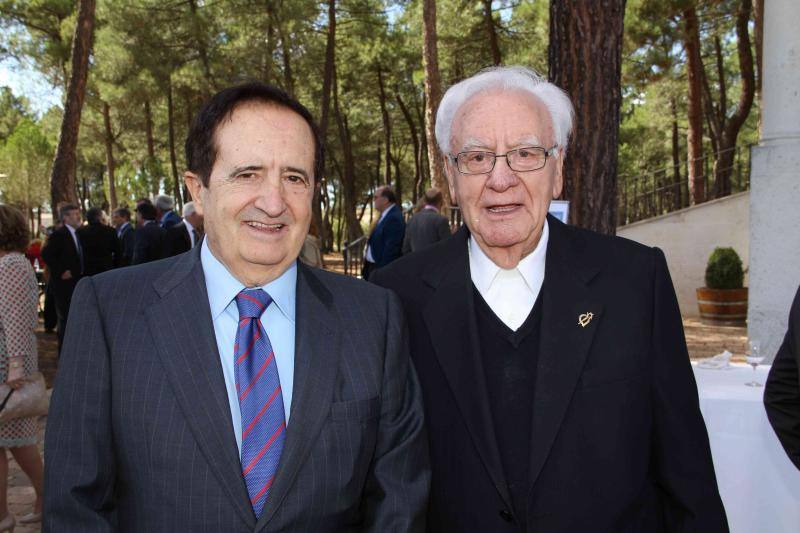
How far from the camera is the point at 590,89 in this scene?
4.86 m

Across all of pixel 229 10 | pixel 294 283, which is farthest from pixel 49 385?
pixel 229 10

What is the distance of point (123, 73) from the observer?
24.0m

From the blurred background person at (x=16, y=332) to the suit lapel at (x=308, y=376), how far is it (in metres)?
2.92

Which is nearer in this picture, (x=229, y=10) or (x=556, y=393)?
(x=556, y=393)

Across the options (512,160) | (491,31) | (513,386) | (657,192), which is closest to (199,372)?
(513,386)

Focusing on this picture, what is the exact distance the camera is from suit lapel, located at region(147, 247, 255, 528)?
1.66 metres

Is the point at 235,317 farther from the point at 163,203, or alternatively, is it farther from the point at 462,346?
the point at 163,203

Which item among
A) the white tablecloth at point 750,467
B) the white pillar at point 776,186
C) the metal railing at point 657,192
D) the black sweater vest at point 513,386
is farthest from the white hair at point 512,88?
the metal railing at point 657,192

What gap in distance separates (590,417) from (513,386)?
0.75 feet

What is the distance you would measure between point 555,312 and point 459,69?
24233 mm

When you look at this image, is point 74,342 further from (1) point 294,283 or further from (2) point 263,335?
(1) point 294,283

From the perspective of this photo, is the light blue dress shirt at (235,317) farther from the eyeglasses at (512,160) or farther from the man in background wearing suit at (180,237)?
the man in background wearing suit at (180,237)

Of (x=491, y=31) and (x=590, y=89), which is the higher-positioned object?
(x=491, y=31)

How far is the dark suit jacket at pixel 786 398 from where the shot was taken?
7.59 ft
